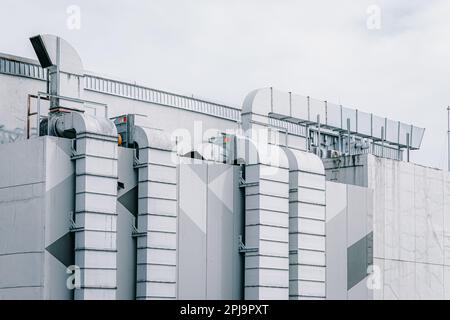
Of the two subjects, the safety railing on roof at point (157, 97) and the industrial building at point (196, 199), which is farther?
the safety railing on roof at point (157, 97)

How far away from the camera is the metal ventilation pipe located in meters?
Answer: 30.4

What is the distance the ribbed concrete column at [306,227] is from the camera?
37094 mm

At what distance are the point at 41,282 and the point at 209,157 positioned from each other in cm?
940

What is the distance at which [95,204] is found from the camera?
101 ft

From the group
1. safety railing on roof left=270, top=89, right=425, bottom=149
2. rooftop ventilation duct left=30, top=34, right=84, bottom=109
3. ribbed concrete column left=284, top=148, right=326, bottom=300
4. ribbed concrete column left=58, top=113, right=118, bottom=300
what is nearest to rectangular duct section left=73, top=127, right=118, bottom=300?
ribbed concrete column left=58, top=113, right=118, bottom=300

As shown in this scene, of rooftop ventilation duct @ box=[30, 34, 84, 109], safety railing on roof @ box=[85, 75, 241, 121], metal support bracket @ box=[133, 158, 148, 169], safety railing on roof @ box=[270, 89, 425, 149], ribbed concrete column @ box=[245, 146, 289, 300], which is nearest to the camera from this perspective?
metal support bracket @ box=[133, 158, 148, 169]

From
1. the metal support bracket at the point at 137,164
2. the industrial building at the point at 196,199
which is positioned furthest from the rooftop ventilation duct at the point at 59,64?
the metal support bracket at the point at 137,164

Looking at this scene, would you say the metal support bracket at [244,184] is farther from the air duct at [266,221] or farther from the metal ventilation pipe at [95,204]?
the metal ventilation pipe at [95,204]

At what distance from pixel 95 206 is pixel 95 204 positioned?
0.06m

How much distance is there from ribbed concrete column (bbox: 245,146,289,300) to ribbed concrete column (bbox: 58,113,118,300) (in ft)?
20.7

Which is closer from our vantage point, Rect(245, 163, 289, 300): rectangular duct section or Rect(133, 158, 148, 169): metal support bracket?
Rect(133, 158, 148, 169): metal support bracket

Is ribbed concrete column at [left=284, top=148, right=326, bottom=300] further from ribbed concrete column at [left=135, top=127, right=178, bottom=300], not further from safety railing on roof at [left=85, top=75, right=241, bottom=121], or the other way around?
safety railing on roof at [left=85, top=75, right=241, bottom=121]

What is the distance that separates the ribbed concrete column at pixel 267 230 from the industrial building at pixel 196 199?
6 centimetres

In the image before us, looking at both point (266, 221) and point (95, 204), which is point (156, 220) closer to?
point (95, 204)
